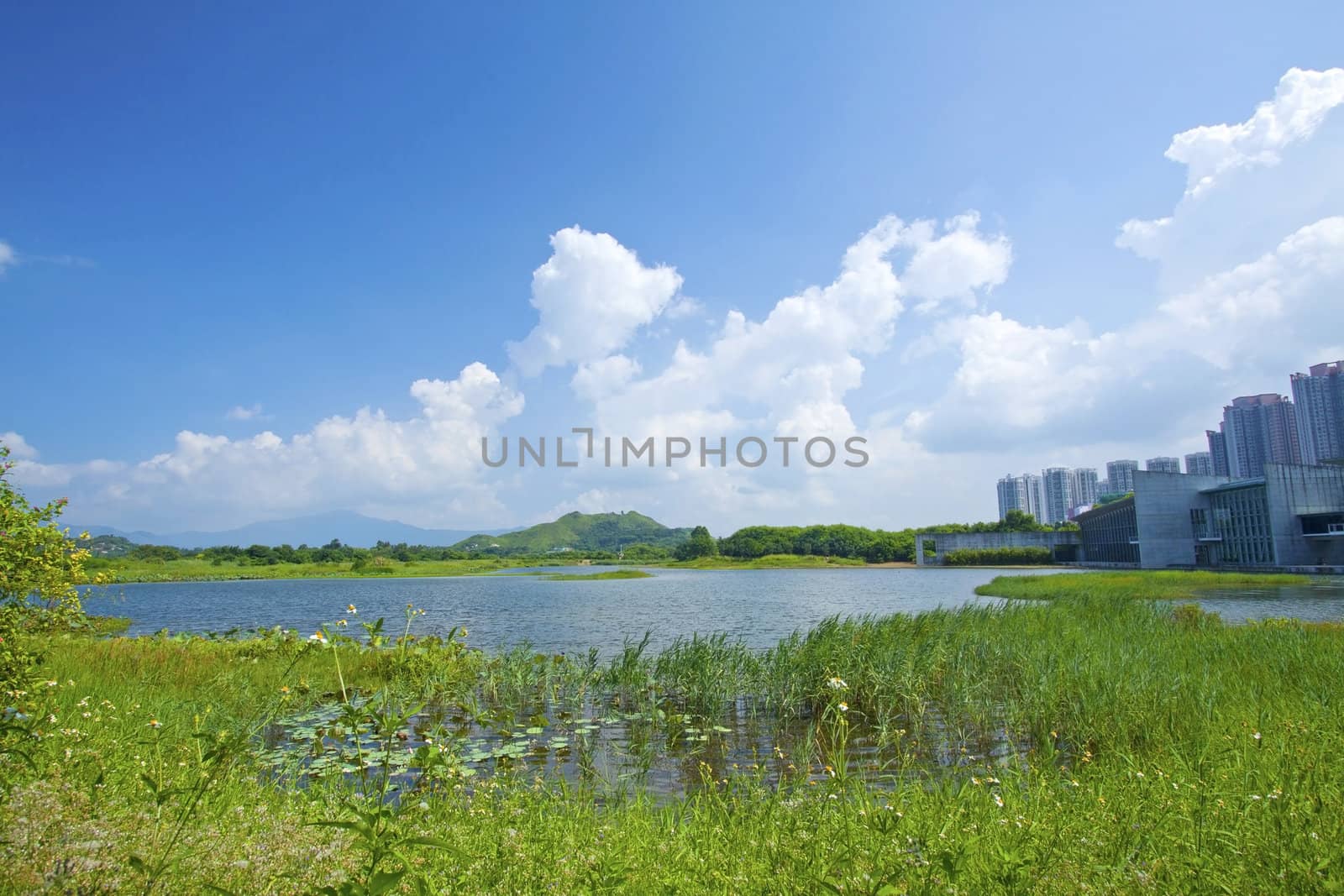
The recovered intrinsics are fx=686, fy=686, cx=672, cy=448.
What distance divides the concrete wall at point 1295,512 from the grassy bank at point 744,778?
6888 centimetres

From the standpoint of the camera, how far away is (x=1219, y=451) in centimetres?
13862

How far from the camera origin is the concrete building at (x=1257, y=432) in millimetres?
122000

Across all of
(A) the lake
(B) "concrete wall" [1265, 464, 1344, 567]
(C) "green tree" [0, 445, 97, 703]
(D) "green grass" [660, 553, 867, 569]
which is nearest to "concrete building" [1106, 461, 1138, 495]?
(D) "green grass" [660, 553, 867, 569]

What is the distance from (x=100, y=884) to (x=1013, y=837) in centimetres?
518

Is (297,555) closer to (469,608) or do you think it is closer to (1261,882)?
(469,608)

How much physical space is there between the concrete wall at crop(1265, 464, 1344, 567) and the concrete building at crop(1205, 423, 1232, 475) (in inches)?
3089

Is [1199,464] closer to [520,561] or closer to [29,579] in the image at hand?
[520,561]

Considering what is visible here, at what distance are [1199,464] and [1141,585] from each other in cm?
16266

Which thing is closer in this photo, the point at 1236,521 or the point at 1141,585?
the point at 1141,585

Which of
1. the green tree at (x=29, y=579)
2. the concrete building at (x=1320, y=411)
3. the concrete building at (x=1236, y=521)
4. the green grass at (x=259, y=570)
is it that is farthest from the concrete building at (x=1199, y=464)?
the green tree at (x=29, y=579)

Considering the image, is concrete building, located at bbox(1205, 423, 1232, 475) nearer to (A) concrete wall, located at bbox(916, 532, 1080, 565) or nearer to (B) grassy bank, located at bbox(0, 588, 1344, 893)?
(A) concrete wall, located at bbox(916, 532, 1080, 565)

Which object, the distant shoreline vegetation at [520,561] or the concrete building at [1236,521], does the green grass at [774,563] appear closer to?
the distant shoreline vegetation at [520,561]

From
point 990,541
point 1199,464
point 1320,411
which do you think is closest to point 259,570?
point 990,541

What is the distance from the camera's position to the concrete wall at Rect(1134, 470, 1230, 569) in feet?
257
